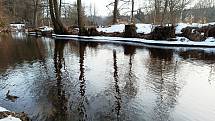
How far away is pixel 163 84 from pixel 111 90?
184cm

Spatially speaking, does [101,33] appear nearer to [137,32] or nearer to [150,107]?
[137,32]

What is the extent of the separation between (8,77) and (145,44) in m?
14.0

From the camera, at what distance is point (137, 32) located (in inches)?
1047

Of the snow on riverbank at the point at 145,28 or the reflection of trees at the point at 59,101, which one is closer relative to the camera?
the reflection of trees at the point at 59,101

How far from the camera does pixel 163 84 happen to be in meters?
9.34

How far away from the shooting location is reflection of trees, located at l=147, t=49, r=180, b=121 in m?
6.86

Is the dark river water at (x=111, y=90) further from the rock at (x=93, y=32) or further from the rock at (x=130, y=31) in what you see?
the rock at (x=93, y=32)

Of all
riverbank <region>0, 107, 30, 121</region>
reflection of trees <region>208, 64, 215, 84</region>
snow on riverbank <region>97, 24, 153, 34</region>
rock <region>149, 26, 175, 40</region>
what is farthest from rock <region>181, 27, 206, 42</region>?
riverbank <region>0, 107, 30, 121</region>

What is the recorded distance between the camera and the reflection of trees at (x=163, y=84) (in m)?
6.86

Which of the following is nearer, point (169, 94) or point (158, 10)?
point (169, 94)

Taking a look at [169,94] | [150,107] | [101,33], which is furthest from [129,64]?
[101,33]

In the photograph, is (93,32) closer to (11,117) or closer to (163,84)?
(163,84)

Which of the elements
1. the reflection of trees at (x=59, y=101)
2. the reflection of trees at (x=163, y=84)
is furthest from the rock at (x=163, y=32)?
the reflection of trees at (x=59, y=101)

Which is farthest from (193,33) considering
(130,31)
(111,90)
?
(111,90)
